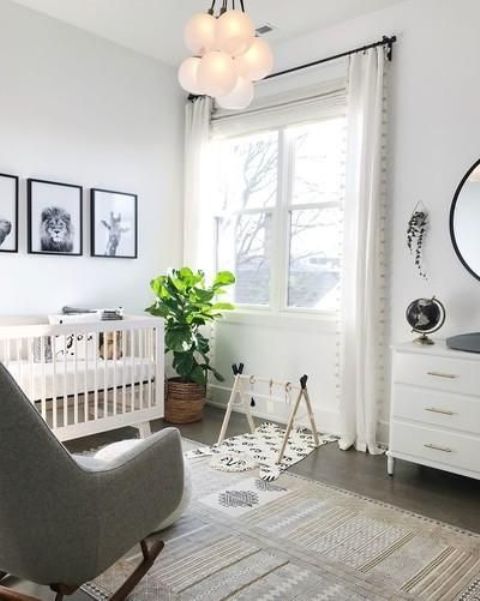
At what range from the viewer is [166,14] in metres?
3.53

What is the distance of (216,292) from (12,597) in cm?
272

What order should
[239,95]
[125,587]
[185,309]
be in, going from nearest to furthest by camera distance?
1. [125,587]
2. [239,95]
3. [185,309]

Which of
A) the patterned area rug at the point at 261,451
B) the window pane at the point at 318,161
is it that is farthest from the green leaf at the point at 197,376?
the window pane at the point at 318,161

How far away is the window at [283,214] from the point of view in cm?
390

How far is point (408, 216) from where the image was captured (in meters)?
3.38

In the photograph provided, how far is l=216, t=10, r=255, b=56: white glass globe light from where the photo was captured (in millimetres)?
2133

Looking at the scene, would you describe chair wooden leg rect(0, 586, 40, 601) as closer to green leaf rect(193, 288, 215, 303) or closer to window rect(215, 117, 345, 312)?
green leaf rect(193, 288, 215, 303)

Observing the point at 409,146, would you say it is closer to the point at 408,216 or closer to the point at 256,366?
the point at 408,216

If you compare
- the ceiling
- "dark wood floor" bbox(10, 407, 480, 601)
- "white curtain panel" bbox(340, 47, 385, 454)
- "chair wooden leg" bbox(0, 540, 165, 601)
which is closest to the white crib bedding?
"dark wood floor" bbox(10, 407, 480, 601)

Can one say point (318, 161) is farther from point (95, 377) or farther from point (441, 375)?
point (95, 377)

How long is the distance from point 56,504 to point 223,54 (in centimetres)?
180

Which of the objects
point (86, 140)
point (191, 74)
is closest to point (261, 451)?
point (191, 74)

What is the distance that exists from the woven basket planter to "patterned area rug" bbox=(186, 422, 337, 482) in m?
0.50

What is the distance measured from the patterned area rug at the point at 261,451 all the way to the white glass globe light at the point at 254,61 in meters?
2.06
